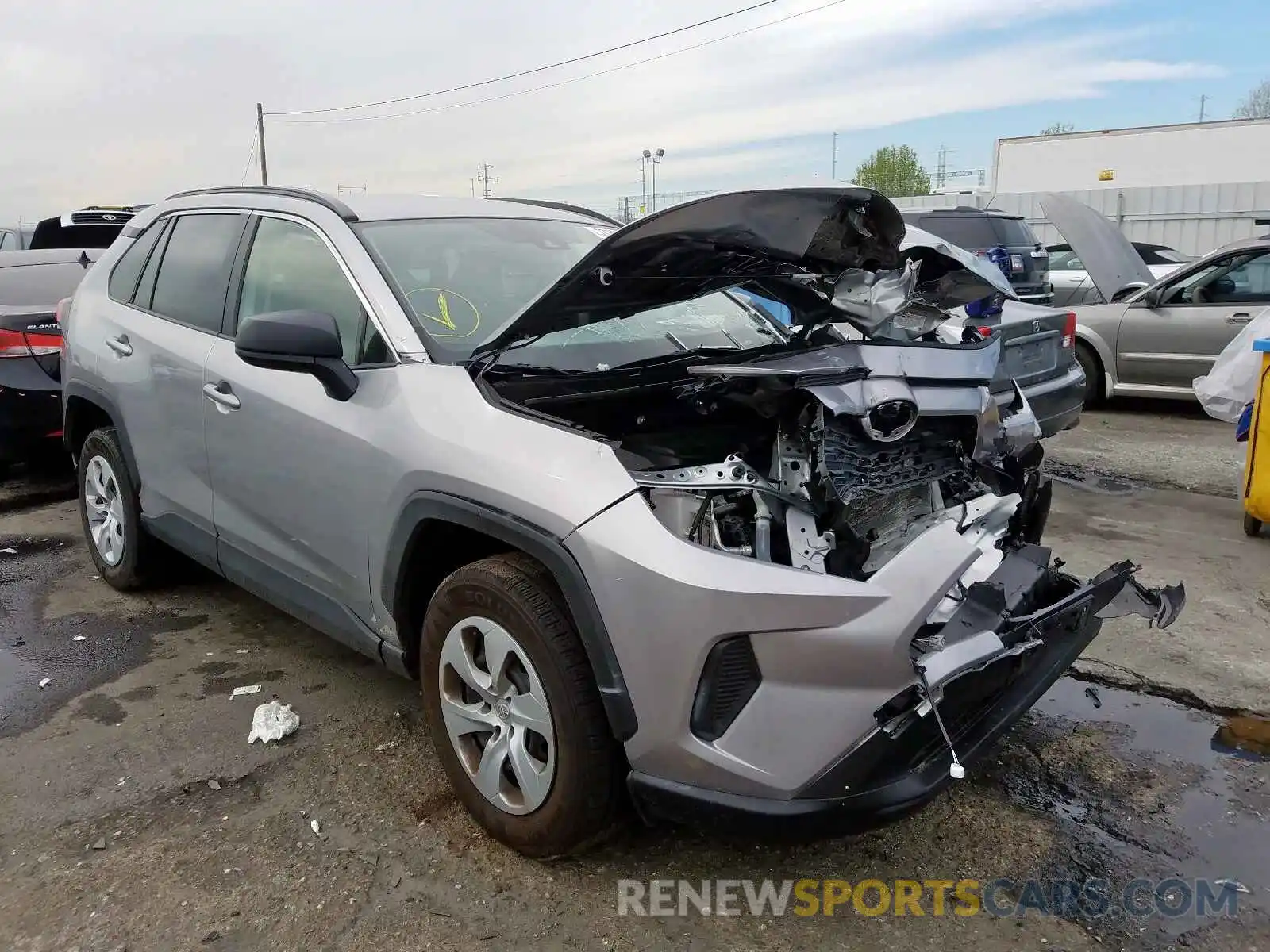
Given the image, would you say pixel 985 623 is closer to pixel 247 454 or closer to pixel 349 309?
pixel 349 309

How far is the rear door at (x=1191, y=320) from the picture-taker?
8.32 meters

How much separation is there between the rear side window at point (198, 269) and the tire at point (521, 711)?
1.85 m

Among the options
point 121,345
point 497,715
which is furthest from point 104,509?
point 497,715

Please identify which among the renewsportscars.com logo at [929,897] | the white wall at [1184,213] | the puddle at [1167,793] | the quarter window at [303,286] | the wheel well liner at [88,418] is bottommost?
the renewsportscars.com logo at [929,897]

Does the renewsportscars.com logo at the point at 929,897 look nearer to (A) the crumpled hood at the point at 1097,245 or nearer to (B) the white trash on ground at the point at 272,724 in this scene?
(B) the white trash on ground at the point at 272,724

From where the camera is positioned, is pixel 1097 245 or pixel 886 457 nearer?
pixel 886 457

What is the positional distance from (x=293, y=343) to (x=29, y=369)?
4.48 meters

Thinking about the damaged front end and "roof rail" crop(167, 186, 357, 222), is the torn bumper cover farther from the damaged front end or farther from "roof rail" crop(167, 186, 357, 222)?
"roof rail" crop(167, 186, 357, 222)

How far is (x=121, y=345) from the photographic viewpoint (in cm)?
434

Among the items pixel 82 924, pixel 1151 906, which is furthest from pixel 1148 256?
pixel 82 924

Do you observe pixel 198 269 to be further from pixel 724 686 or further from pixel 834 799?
pixel 834 799

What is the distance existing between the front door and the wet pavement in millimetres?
515

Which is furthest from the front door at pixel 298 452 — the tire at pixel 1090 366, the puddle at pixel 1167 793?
the tire at pixel 1090 366

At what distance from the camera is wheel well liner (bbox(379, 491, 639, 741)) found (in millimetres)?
2314
